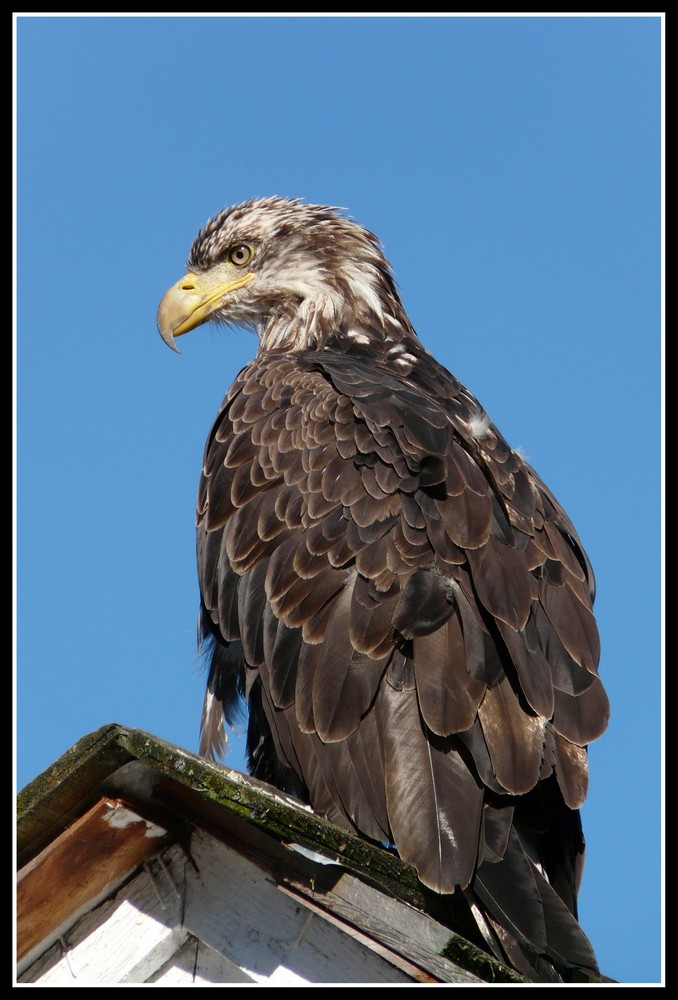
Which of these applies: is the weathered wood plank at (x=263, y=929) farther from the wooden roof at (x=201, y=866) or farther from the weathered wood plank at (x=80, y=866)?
the weathered wood plank at (x=80, y=866)

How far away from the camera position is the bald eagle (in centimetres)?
413

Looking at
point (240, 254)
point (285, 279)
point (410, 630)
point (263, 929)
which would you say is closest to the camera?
point (263, 929)

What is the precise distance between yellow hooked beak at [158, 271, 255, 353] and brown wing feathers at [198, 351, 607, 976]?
1.63 metres

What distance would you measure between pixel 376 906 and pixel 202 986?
1.70 feet

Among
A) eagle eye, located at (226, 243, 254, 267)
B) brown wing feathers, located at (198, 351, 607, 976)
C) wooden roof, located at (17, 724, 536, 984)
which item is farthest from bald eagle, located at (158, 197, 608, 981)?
eagle eye, located at (226, 243, 254, 267)

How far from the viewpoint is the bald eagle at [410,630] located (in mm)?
4129

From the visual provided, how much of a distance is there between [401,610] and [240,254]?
148 inches

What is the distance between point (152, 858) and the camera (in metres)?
3.62

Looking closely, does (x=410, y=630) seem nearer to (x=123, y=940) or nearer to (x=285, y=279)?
(x=123, y=940)

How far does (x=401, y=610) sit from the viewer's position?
462 cm

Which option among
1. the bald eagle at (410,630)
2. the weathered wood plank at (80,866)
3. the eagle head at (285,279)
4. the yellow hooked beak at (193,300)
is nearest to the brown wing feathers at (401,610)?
the bald eagle at (410,630)

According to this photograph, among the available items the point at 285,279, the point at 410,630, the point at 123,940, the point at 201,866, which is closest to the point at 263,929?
the point at 201,866

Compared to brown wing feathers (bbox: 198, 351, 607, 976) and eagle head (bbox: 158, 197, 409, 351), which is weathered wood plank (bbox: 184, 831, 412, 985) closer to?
brown wing feathers (bbox: 198, 351, 607, 976)

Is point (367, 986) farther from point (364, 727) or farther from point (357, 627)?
point (357, 627)
